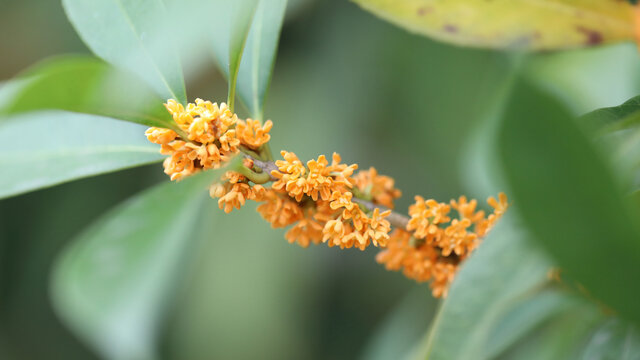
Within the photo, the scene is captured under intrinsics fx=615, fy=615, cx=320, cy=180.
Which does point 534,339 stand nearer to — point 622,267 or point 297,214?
point 297,214

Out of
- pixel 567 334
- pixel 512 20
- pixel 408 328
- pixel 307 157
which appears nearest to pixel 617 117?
pixel 512 20

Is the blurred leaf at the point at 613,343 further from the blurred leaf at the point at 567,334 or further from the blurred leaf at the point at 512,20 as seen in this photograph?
the blurred leaf at the point at 512,20

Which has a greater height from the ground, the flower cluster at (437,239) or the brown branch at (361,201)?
the brown branch at (361,201)

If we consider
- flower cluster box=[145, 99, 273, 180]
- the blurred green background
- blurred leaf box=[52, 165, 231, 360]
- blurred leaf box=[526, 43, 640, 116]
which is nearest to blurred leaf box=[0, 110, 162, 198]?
flower cluster box=[145, 99, 273, 180]

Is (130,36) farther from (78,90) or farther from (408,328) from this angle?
(408,328)

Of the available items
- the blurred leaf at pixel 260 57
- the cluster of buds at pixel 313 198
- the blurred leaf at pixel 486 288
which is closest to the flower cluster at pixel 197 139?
the cluster of buds at pixel 313 198

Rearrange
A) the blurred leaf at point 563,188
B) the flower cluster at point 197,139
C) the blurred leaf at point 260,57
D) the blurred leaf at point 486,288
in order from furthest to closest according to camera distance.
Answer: the blurred leaf at point 260,57 < the flower cluster at point 197,139 < the blurred leaf at point 486,288 < the blurred leaf at point 563,188
